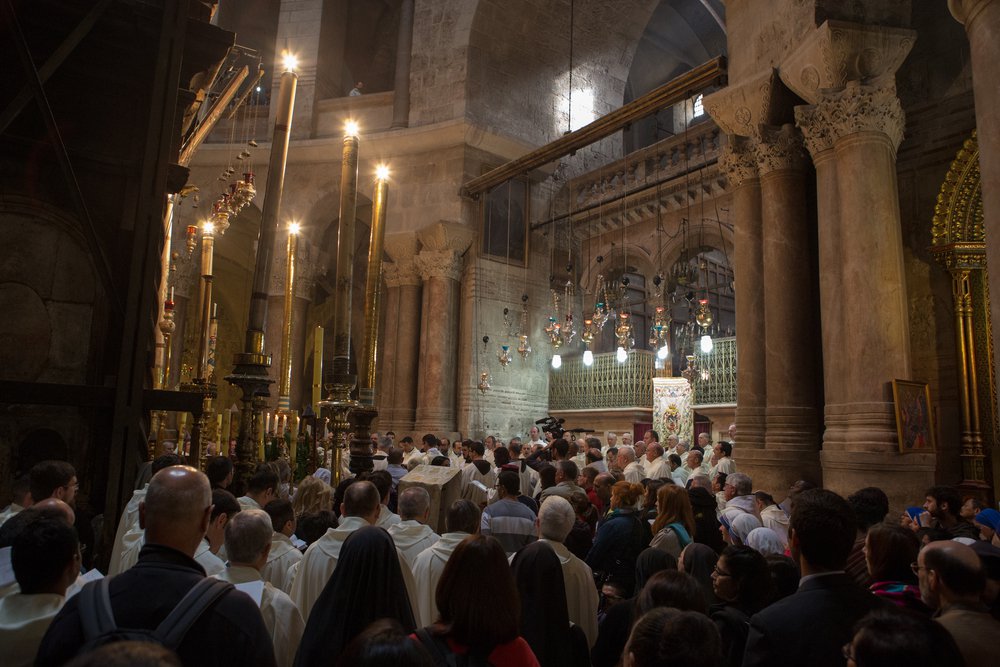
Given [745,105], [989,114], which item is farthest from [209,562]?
[745,105]

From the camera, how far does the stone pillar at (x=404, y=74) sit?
17.0m

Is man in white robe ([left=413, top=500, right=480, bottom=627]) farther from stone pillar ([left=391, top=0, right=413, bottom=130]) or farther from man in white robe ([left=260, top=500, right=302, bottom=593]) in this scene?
stone pillar ([left=391, top=0, right=413, bottom=130])

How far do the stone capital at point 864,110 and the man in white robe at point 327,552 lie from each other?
6.33 meters

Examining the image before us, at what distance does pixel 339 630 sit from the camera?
8.52 ft

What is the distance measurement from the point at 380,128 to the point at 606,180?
19.3 feet

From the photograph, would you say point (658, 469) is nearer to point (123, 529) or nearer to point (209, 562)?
point (123, 529)

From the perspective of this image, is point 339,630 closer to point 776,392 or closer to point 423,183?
point 776,392

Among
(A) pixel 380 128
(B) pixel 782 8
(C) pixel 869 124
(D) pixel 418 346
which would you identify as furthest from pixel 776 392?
(A) pixel 380 128

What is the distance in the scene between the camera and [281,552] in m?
3.55

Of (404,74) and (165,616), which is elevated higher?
(404,74)

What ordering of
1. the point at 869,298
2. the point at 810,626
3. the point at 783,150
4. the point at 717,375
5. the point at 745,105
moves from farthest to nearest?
the point at 717,375, the point at 745,105, the point at 783,150, the point at 869,298, the point at 810,626

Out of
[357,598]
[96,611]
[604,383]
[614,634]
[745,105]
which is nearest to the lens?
[96,611]

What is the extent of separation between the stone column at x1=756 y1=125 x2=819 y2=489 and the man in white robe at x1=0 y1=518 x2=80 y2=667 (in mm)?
7166

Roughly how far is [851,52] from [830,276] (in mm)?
2309
